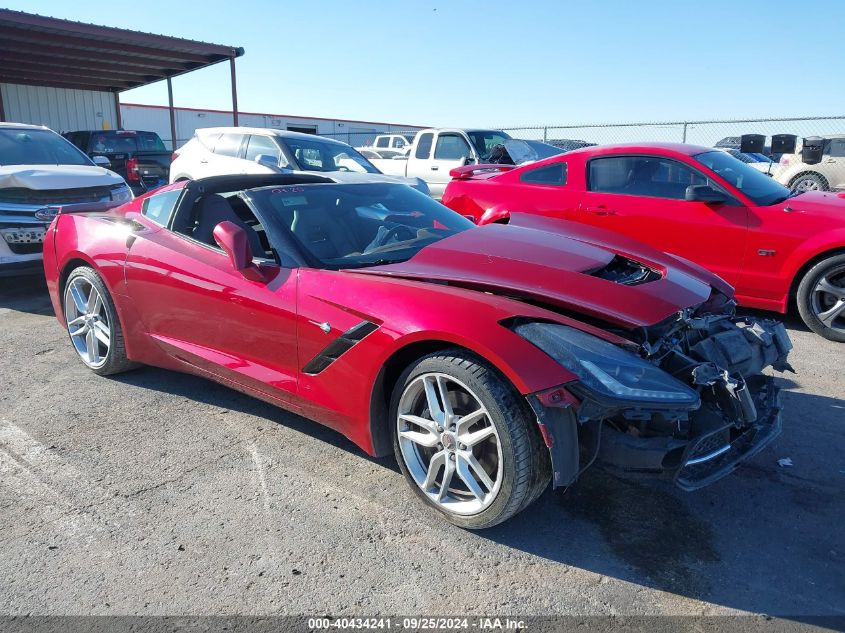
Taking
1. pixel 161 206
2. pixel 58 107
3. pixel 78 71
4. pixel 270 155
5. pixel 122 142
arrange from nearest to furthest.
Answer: pixel 161 206 < pixel 270 155 < pixel 122 142 < pixel 78 71 < pixel 58 107

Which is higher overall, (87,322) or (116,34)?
(116,34)

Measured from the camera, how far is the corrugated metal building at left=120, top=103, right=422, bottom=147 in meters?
31.2

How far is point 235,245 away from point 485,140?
10615 mm

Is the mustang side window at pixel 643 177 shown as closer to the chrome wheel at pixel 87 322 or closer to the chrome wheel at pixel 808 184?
the chrome wheel at pixel 87 322

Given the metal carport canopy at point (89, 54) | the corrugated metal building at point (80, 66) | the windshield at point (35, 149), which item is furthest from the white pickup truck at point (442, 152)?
the metal carport canopy at point (89, 54)

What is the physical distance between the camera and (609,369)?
2.32 m

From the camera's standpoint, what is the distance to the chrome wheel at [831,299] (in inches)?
198

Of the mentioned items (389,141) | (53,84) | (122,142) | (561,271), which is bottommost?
(561,271)

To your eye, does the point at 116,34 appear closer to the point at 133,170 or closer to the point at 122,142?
the point at 122,142

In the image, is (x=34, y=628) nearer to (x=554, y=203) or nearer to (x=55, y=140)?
(x=554, y=203)

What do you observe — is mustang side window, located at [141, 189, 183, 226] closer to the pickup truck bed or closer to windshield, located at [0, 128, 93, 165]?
windshield, located at [0, 128, 93, 165]

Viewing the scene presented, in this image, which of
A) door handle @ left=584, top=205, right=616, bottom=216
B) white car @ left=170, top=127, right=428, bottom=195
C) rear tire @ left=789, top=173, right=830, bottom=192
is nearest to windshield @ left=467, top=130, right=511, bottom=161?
white car @ left=170, top=127, right=428, bottom=195

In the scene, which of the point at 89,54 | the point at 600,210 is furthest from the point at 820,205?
the point at 89,54

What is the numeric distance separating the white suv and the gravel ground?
483 inches
